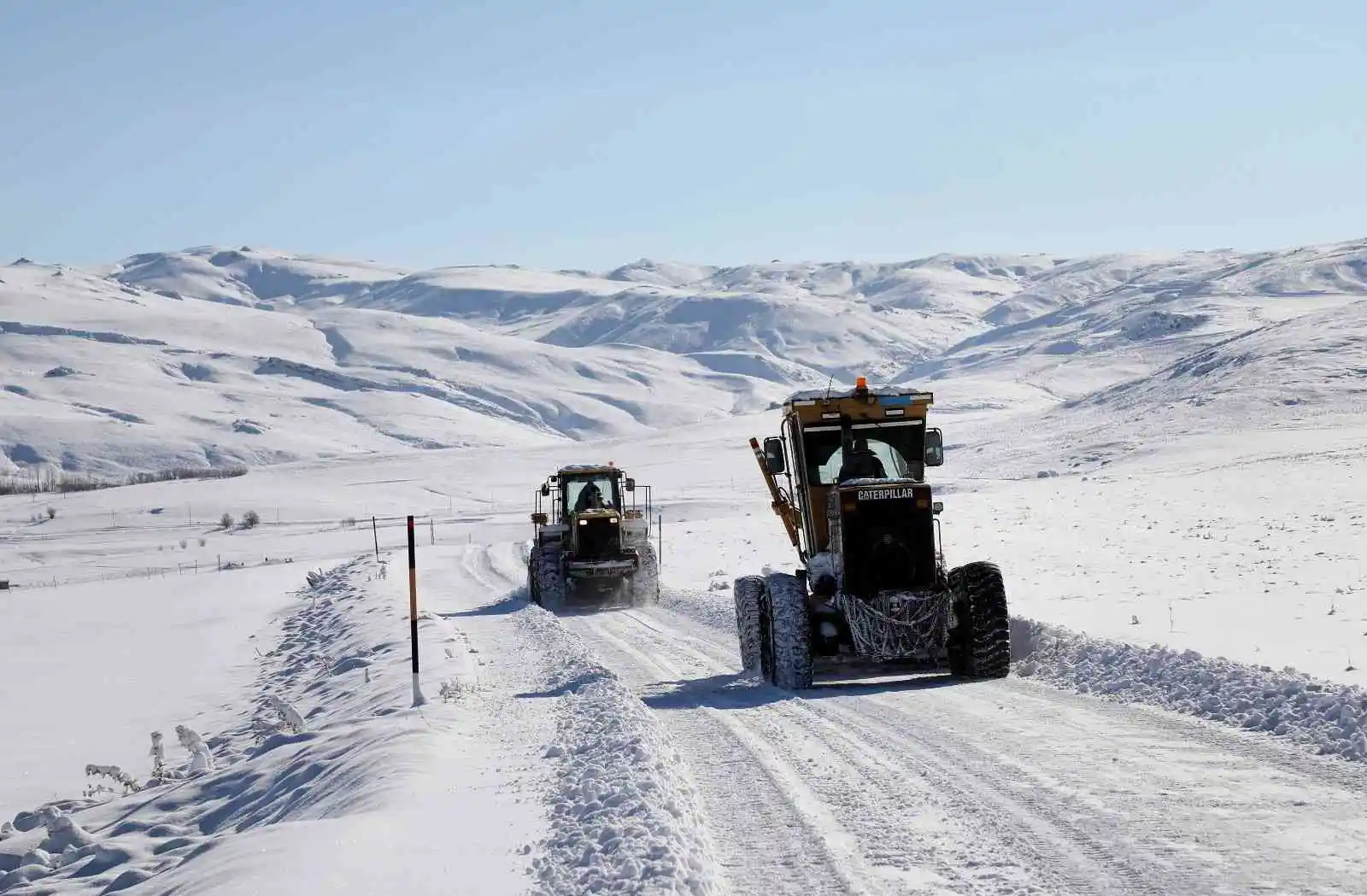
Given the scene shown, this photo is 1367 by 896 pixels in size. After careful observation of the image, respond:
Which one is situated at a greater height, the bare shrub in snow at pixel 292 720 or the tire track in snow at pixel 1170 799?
the bare shrub in snow at pixel 292 720

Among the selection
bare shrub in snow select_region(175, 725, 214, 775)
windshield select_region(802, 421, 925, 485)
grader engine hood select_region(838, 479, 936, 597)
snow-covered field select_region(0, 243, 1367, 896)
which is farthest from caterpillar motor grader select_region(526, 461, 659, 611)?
bare shrub in snow select_region(175, 725, 214, 775)

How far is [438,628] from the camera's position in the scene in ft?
68.7

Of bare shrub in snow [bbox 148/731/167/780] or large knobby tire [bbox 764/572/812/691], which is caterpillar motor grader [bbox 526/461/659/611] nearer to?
large knobby tire [bbox 764/572/812/691]

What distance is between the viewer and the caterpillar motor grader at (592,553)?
86.4ft

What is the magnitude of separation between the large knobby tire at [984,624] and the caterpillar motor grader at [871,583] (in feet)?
0.03

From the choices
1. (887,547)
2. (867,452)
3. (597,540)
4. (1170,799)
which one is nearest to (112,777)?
(887,547)

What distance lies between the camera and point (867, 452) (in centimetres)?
1515

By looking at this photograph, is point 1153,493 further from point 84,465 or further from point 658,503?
point 84,465

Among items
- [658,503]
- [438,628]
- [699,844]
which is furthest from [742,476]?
[699,844]

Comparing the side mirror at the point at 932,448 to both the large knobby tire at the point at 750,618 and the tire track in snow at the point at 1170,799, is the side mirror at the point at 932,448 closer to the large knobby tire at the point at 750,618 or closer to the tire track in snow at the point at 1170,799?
the large knobby tire at the point at 750,618

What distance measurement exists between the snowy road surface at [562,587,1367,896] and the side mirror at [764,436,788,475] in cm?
372

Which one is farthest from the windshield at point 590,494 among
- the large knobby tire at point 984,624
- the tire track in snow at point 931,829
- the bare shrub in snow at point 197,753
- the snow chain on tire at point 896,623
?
the tire track in snow at point 931,829

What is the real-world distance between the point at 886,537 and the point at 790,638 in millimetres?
1447

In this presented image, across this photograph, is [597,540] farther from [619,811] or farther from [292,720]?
[619,811]
